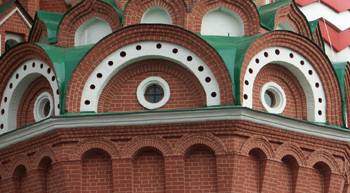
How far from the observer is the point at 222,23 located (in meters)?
24.3

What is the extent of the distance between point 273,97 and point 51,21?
4588 mm

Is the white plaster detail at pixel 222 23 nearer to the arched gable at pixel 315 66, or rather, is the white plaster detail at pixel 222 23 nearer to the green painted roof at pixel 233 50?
the green painted roof at pixel 233 50

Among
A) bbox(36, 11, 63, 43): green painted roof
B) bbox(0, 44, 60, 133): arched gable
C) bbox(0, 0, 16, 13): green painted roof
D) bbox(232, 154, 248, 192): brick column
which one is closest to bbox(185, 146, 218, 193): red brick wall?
bbox(232, 154, 248, 192): brick column

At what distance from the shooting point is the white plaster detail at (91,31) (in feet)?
80.0

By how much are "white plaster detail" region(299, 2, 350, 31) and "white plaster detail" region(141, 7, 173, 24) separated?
649cm

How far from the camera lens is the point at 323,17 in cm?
2994

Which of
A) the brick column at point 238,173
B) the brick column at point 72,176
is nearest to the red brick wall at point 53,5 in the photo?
the brick column at point 72,176

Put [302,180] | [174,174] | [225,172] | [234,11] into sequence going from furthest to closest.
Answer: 1. [234,11]
2. [302,180]
3. [174,174]
4. [225,172]

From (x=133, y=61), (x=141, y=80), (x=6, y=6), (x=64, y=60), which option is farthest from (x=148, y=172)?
(x=6, y=6)

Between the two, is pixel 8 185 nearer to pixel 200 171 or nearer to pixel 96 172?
pixel 96 172

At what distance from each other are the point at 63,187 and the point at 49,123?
1.17 m

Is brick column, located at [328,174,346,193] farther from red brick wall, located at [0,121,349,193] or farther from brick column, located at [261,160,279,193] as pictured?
brick column, located at [261,160,279,193]

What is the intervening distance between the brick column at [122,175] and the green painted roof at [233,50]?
2259 mm

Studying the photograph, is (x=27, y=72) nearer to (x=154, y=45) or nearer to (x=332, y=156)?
(x=154, y=45)
